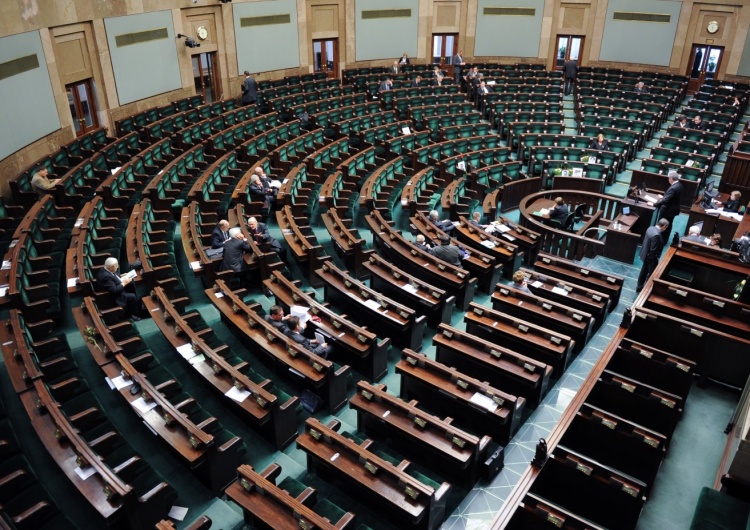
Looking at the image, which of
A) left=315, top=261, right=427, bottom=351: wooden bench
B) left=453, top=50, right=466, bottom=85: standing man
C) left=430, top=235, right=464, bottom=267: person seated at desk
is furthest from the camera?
left=453, top=50, right=466, bottom=85: standing man

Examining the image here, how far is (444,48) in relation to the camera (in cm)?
1656

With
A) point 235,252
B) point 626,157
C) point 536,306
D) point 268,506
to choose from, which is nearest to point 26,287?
point 235,252

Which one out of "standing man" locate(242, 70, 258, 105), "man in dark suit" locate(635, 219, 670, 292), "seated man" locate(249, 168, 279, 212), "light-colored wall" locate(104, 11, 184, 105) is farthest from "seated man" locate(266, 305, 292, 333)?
"standing man" locate(242, 70, 258, 105)

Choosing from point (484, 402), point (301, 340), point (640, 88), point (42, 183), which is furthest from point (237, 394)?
point (640, 88)

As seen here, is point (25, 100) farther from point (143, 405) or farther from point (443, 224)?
point (143, 405)

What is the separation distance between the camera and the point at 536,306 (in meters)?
5.67

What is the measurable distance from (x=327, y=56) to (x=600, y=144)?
7501mm

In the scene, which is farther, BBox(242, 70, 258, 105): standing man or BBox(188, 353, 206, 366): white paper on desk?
BBox(242, 70, 258, 105): standing man

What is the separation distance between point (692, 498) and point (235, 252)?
437 cm

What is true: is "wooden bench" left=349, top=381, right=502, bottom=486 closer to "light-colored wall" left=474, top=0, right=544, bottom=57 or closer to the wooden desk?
the wooden desk

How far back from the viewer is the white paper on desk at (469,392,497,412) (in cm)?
425

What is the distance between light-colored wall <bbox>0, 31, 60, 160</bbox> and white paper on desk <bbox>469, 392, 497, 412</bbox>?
23.3 ft

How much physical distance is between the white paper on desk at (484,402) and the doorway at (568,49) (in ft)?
45.7

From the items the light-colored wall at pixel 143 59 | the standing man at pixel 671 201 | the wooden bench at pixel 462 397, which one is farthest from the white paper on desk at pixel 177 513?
the light-colored wall at pixel 143 59
